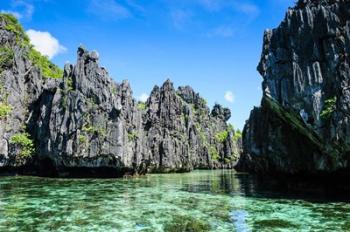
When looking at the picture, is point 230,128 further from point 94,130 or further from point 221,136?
point 94,130

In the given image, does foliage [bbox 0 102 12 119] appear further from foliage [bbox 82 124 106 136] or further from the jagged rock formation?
foliage [bbox 82 124 106 136]

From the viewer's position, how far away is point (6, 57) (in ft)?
213

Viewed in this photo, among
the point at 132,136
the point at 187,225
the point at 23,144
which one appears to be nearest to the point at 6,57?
the point at 23,144

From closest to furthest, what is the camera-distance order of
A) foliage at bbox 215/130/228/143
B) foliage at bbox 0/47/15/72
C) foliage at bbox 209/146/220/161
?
foliage at bbox 0/47/15/72 → foliage at bbox 209/146/220/161 → foliage at bbox 215/130/228/143

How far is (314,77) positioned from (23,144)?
47.5m

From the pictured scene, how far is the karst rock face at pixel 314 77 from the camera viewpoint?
86.6 ft

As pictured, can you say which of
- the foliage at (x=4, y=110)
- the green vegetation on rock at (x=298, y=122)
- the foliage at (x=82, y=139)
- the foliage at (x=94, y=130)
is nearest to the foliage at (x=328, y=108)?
the green vegetation on rock at (x=298, y=122)

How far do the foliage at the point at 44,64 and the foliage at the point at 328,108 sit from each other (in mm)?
Result: 58019

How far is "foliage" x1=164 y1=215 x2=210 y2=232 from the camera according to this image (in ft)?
57.3

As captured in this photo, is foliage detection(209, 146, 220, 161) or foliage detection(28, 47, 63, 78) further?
foliage detection(209, 146, 220, 161)

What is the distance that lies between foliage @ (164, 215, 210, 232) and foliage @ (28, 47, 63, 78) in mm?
59356

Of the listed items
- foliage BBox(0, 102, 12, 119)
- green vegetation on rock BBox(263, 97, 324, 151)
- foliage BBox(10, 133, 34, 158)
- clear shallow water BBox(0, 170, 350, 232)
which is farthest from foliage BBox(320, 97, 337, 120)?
foliage BBox(0, 102, 12, 119)

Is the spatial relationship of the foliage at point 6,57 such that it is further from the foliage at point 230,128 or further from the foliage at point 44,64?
the foliage at point 230,128

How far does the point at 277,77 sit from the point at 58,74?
200 ft
